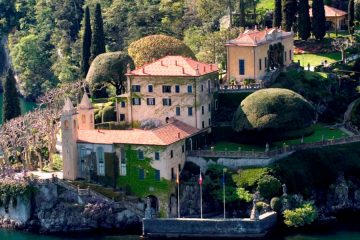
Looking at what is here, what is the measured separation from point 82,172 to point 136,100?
9.64 metres

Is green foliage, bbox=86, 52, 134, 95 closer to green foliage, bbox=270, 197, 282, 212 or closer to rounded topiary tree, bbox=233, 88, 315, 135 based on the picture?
rounded topiary tree, bbox=233, 88, 315, 135

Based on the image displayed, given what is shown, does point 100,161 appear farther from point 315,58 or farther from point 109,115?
point 315,58

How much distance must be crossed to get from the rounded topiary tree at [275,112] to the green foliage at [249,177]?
188 inches

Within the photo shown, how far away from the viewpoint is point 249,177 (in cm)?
10044

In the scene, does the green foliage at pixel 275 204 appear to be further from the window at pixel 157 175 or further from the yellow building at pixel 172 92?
the yellow building at pixel 172 92

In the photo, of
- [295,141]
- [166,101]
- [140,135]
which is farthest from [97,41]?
[295,141]

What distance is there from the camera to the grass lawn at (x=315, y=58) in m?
127

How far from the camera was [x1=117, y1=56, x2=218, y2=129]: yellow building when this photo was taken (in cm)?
10738

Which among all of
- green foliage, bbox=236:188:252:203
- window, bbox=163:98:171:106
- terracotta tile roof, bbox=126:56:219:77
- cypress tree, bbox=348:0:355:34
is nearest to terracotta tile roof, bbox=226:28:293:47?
terracotta tile roof, bbox=126:56:219:77

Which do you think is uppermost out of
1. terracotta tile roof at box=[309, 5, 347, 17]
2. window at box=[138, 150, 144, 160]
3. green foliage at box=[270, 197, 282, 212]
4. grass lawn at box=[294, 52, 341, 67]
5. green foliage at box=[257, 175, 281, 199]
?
terracotta tile roof at box=[309, 5, 347, 17]

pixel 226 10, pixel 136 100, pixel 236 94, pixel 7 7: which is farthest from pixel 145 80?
pixel 7 7

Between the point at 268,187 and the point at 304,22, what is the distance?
117 ft

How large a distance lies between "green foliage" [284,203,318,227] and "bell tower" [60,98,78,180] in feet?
61.3

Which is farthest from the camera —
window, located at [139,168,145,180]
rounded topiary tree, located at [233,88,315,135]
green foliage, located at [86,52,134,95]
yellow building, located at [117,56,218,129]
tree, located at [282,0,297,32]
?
tree, located at [282,0,297,32]
